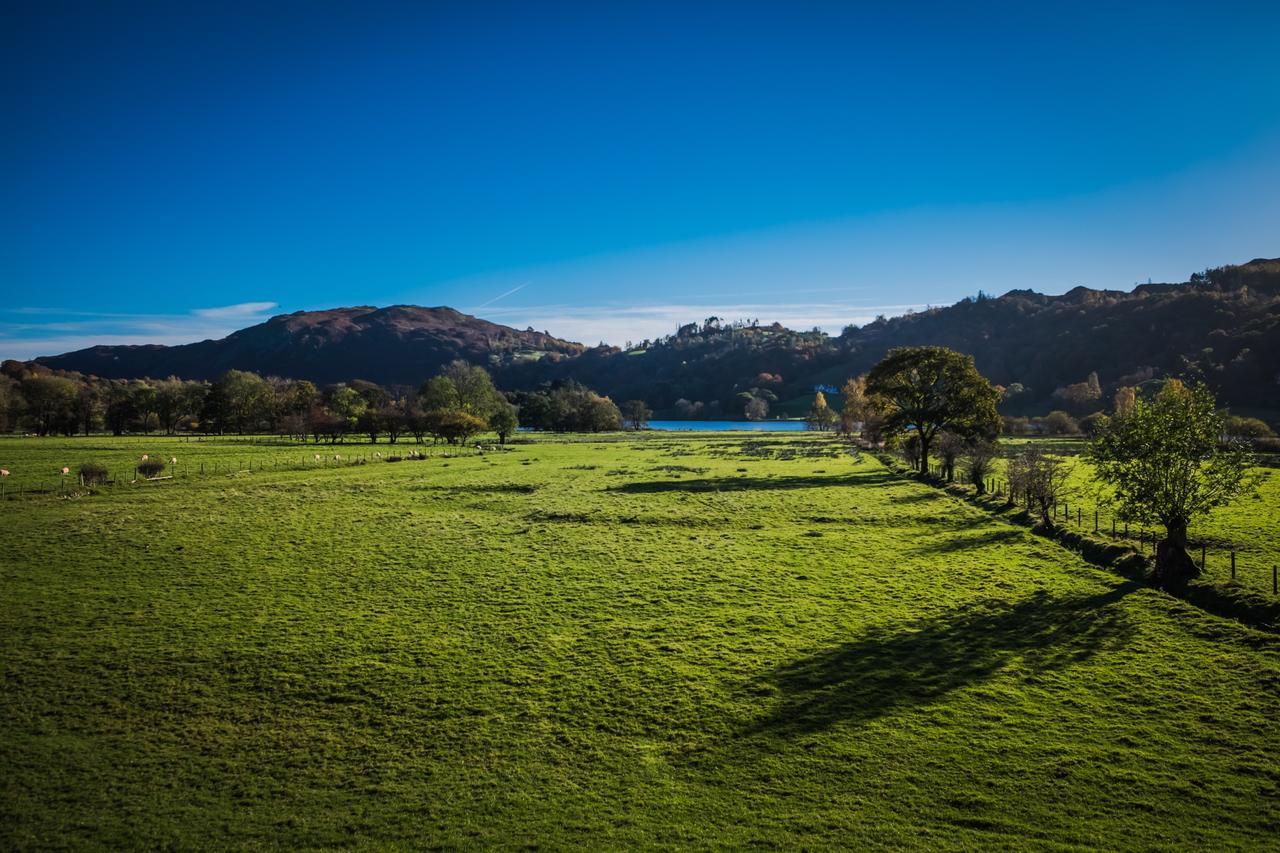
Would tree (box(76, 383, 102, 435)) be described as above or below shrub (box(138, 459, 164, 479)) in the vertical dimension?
above

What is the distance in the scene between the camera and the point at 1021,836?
9500 millimetres

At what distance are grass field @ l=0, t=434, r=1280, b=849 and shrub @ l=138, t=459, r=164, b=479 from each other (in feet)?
94.5

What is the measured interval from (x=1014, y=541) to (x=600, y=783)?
26.1 meters

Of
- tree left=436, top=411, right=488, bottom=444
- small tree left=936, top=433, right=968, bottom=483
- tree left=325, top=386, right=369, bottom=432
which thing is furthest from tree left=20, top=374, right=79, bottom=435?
small tree left=936, top=433, right=968, bottom=483

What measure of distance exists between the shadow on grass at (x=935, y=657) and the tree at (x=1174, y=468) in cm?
356

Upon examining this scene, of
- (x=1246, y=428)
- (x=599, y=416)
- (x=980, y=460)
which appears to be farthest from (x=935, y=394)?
(x=599, y=416)

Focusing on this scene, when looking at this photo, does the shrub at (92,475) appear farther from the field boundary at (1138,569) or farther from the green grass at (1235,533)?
the green grass at (1235,533)

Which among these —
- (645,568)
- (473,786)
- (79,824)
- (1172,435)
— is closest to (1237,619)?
(1172,435)

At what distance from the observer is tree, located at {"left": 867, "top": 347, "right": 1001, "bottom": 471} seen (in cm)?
5353

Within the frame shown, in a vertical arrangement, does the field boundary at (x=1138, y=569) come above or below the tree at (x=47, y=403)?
below

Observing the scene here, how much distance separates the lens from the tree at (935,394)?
5353cm

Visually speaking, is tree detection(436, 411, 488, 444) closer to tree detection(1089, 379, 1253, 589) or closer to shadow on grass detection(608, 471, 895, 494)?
shadow on grass detection(608, 471, 895, 494)

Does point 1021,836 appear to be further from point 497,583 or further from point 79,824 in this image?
point 497,583

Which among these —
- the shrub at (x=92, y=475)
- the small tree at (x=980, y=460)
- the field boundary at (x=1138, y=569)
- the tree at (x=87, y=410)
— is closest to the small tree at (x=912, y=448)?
the small tree at (x=980, y=460)
